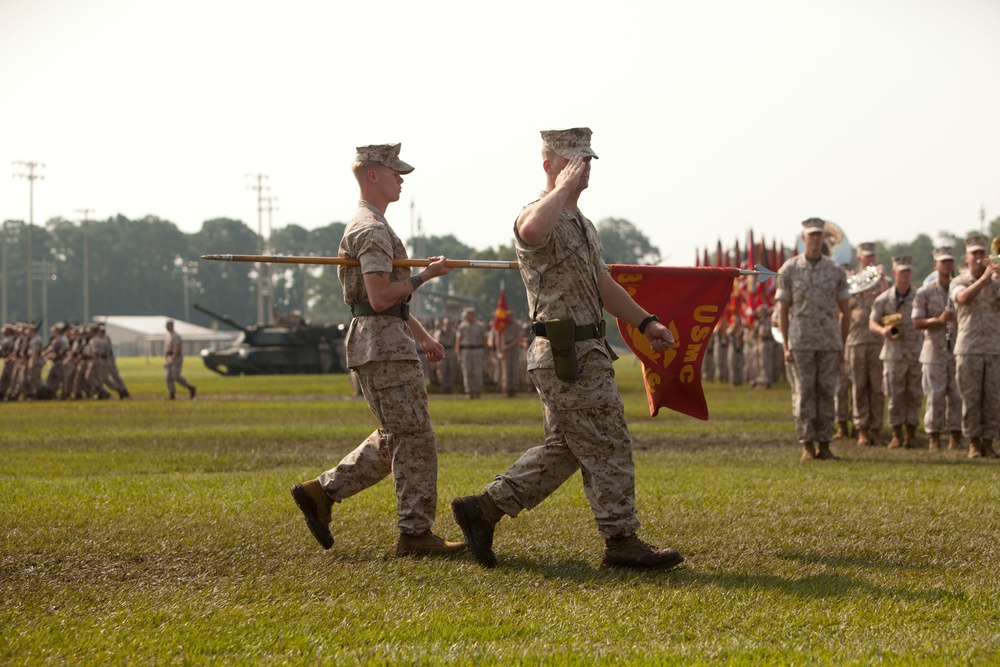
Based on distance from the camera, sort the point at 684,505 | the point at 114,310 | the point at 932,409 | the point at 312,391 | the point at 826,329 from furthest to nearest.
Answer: the point at 114,310
the point at 312,391
the point at 932,409
the point at 826,329
the point at 684,505

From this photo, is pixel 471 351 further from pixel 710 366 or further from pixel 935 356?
pixel 935 356

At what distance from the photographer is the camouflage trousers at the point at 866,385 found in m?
14.2

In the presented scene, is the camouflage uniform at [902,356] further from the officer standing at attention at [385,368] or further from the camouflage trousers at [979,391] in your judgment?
the officer standing at attention at [385,368]

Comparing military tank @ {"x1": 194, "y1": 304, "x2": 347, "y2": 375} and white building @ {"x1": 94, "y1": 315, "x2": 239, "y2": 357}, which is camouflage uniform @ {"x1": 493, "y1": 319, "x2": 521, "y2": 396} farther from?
white building @ {"x1": 94, "y1": 315, "x2": 239, "y2": 357}

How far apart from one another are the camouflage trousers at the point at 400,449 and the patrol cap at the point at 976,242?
24.8ft

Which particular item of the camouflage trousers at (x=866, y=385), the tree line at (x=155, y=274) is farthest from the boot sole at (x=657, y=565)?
the tree line at (x=155, y=274)

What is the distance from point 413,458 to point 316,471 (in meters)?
4.66

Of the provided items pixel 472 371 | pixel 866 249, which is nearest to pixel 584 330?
pixel 866 249

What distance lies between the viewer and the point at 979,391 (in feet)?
41.4

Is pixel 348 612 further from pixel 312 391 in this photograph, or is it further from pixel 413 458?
pixel 312 391

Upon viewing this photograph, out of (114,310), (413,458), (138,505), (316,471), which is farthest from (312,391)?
(114,310)

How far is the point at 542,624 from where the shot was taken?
5.07 meters

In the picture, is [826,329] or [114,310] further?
[114,310]

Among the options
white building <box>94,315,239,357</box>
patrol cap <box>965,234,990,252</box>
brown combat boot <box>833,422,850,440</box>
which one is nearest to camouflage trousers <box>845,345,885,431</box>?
brown combat boot <box>833,422,850,440</box>
